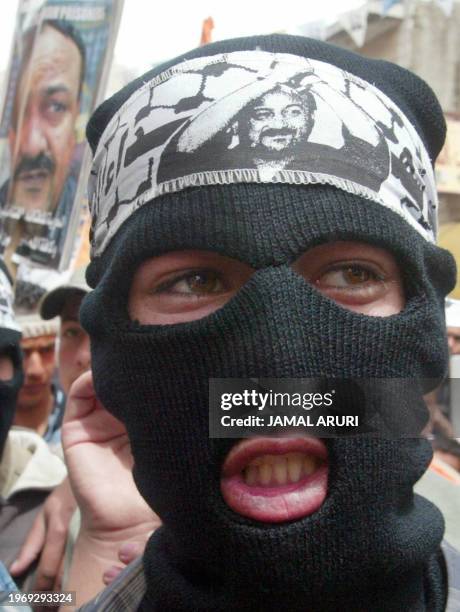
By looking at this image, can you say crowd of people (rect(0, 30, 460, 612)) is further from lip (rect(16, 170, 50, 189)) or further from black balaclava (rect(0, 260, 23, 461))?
lip (rect(16, 170, 50, 189))

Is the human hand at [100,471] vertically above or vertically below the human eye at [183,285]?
below

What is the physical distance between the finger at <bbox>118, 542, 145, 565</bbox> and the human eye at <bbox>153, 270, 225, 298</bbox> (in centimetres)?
70

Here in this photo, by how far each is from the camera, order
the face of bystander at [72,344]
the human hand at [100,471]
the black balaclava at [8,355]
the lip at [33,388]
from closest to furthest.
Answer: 1. the human hand at [100,471]
2. the black balaclava at [8,355]
3. the face of bystander at [72,344]
4. the lip at [33,388]

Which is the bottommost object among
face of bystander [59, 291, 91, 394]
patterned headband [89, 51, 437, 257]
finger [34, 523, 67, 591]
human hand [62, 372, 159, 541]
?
finger [34, 523, 67, 591]

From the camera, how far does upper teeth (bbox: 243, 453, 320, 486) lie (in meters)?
1.08

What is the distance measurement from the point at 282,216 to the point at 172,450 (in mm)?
409

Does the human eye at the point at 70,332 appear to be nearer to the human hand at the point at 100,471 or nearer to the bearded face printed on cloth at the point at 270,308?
the human hand at the point at 100,471

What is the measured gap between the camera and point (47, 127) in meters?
4.42

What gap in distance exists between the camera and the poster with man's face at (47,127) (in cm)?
432

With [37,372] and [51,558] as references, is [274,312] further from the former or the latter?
[37,372]

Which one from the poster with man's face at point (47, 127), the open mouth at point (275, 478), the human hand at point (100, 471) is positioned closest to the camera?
the open mouth at point (275, 478)

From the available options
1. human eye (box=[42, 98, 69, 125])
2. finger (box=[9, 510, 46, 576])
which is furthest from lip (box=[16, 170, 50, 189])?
finger (box=[9, 510, 46, 576])

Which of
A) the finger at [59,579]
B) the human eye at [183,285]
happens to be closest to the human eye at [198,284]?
the human eye at [183,285]
